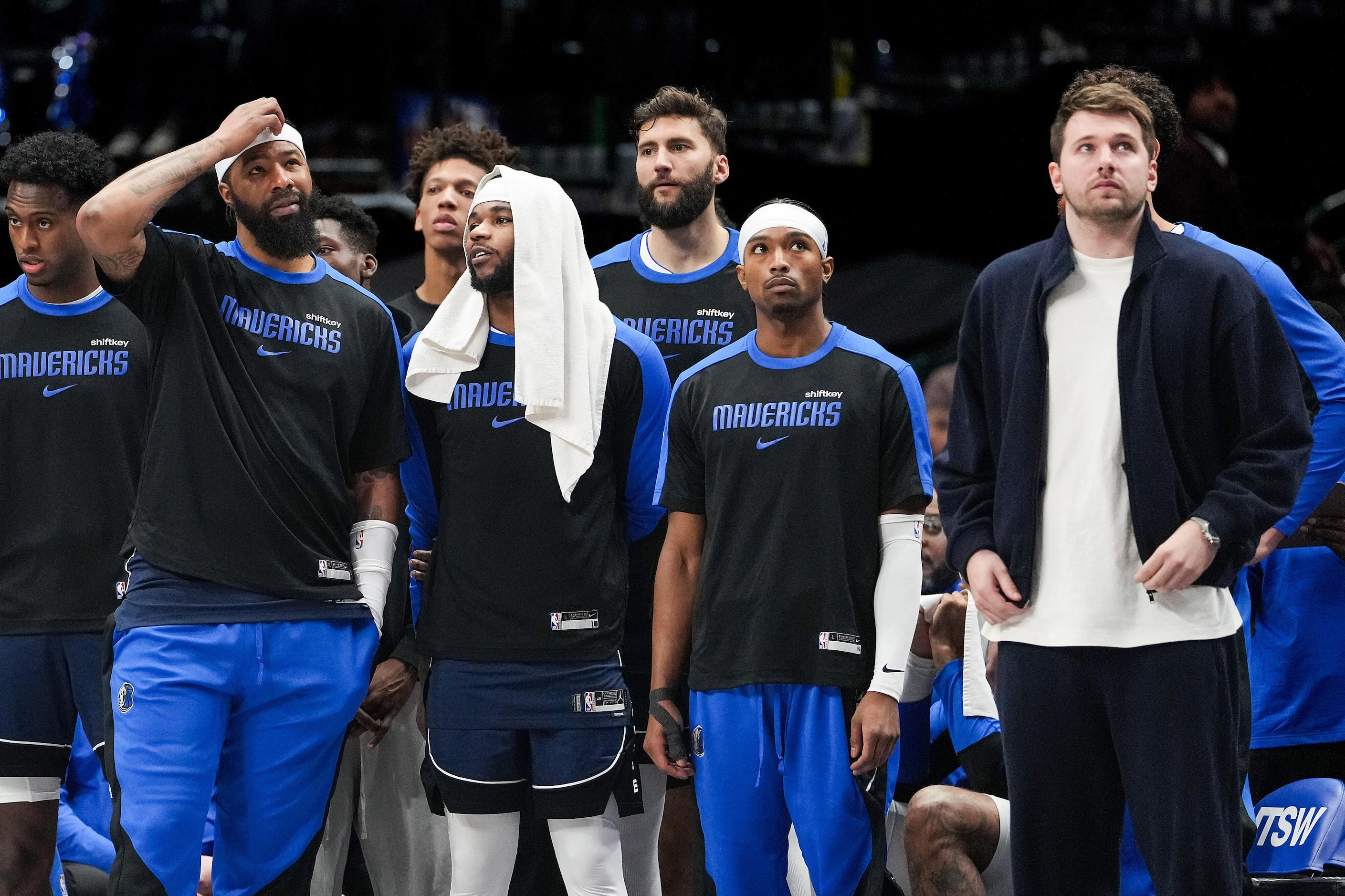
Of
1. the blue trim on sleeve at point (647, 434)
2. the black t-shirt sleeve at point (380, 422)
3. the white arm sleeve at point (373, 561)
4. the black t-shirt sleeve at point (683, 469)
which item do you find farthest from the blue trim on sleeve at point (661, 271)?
the white arm sleeve at point (373, 561)

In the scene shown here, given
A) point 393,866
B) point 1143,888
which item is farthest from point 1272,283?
point 393,866

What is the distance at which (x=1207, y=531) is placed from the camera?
2.64 metres

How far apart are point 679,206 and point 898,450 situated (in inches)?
40.1

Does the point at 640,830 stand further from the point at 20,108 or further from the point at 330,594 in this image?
the point at 20,108

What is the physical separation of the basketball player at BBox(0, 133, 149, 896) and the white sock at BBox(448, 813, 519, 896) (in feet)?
3.05

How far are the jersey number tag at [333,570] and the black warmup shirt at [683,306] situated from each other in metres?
1.02

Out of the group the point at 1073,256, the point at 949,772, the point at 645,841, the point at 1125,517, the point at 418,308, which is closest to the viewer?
the point at 1125,517

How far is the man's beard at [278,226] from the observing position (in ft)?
11.2

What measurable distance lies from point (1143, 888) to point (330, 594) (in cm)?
192

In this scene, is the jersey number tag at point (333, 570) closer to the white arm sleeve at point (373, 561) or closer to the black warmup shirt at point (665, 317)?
the white arm sleeve at point (373, 561)

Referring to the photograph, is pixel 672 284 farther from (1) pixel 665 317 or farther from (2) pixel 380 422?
(2) pixel 380 422

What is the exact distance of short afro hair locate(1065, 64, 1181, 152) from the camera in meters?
2.99

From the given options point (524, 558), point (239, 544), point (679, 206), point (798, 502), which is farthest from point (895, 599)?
point (239, 544)

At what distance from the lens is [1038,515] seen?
110 inches
